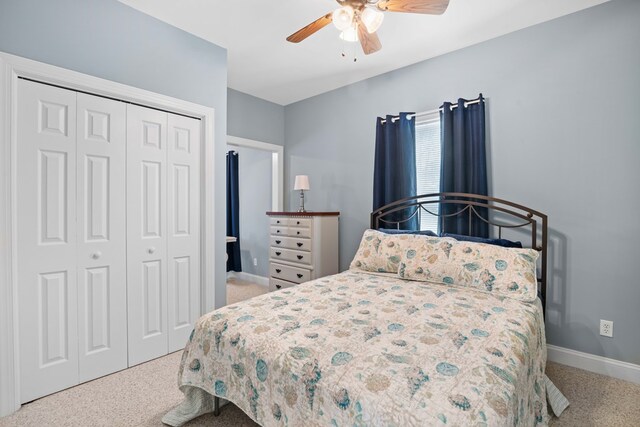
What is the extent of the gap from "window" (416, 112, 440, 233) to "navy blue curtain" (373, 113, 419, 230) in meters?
0.07

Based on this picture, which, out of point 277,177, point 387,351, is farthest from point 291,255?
point 387,351

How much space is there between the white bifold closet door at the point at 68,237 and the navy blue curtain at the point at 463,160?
2664mm

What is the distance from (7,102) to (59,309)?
4.26ft

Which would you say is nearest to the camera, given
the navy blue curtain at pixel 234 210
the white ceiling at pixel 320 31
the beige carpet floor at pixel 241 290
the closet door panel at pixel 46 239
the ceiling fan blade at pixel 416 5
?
the ceiling fan blade at pixel 416 5

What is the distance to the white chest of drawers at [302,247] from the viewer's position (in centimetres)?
357

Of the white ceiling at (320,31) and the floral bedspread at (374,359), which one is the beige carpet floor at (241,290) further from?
the white ceiling at (320,31)

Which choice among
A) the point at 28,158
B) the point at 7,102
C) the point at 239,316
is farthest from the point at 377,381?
the point at 7,102

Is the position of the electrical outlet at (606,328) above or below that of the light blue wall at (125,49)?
below

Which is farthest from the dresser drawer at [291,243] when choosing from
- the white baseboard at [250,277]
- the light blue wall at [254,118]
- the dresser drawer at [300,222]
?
the light blue wall at [254,118]

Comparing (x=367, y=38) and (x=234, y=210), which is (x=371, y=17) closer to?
(x=367, y=38)

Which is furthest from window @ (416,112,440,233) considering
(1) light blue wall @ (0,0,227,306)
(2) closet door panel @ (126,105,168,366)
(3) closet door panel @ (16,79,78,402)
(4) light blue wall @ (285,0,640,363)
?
(3) closet door panel @ (16,79,78,402)

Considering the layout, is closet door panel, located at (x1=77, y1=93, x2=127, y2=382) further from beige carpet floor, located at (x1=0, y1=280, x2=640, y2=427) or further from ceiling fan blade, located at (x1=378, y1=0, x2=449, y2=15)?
ceiling fan blade, located at (x1=378, y1=0, x2=449, y2=15)

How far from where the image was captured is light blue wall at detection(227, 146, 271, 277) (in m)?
4.91

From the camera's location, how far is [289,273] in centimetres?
375
